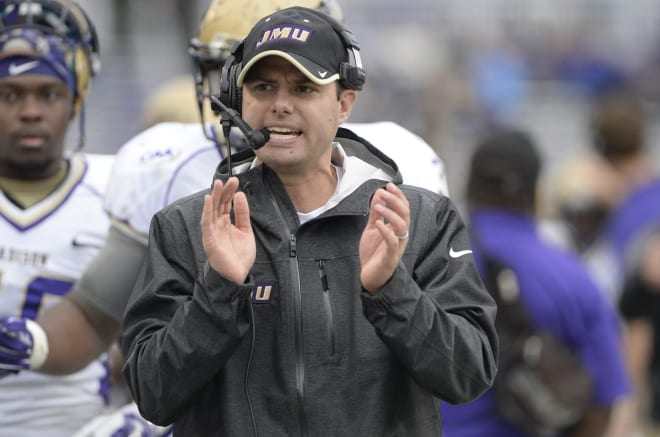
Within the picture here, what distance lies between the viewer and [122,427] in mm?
4090

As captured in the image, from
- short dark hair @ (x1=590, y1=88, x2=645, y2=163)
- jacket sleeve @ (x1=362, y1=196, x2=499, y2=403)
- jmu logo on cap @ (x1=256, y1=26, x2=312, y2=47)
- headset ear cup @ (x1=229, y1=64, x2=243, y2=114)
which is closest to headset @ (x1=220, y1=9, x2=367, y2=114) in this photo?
headset ear cup @ (x1=229, y1=64, x2=243, y2=114)

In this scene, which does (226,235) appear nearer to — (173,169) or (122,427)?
(173,169)

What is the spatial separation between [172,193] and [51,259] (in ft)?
2.76

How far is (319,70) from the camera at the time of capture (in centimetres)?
292

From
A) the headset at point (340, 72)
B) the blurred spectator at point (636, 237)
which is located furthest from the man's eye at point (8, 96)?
the blurred spectator at point (636, 237)

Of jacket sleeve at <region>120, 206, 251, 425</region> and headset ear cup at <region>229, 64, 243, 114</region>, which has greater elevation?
headset ear cup at <region>229, 64, 243, 114</region>

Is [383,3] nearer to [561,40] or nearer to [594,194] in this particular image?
[561,40]

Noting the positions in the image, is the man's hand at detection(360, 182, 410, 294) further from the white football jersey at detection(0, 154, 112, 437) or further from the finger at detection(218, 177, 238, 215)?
the white football jersey at detection(0, 154, 112, 437)

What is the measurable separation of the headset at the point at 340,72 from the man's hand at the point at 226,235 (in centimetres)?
34

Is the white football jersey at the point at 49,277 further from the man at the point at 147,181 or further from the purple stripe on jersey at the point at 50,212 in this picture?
the man at the point at 147,181

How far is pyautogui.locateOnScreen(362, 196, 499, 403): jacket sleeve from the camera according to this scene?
2.75 metres

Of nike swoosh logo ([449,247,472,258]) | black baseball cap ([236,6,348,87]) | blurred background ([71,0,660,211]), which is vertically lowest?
blurred background ([71,0,660,211])

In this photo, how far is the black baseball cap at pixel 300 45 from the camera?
9.47 ft

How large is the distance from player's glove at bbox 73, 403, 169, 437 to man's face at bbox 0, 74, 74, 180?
926 mm
